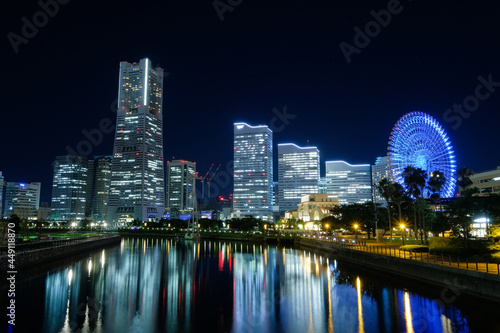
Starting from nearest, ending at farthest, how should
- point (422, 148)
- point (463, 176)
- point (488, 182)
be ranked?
point (422, 148), point (463, 176), point (488, 182)

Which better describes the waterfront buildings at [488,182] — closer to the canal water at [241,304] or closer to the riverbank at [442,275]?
the riverbank at [442,275]

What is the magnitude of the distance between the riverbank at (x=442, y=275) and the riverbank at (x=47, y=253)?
47007 millimetres

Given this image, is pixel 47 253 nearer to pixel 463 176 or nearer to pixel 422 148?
pixel 422 148

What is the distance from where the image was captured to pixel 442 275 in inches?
1344

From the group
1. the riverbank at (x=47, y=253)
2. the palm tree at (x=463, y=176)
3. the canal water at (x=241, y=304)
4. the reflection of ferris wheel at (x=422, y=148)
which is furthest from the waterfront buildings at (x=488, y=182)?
the riverbank at (x=47, y=253)

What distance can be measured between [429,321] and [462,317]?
2.83 meters

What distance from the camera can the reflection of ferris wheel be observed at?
8356cm

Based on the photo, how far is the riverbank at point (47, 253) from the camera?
45812mm

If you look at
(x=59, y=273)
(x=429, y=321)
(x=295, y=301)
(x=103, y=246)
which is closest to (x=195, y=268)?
(x=59, y=273)

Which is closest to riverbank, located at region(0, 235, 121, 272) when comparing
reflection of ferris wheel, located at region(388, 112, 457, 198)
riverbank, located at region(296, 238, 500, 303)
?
riverbank, located at region(296, 238, 500, 303)

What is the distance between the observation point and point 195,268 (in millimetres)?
56312

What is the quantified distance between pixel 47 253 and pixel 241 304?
137ft

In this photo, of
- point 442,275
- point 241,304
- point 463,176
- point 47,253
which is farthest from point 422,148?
point 47,253

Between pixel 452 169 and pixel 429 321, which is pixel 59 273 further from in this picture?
pixel 452 169
